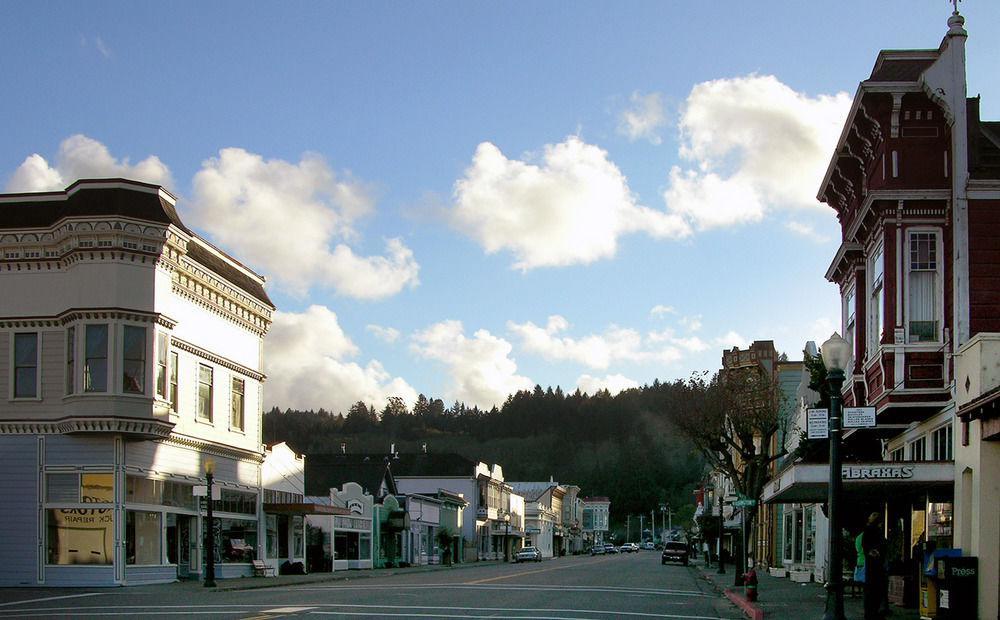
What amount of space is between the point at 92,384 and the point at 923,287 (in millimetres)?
22611

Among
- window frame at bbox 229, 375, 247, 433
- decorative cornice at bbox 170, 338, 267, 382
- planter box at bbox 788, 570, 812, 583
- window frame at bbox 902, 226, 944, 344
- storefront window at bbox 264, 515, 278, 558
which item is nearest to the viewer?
window frame at bbox 902, 226, 944, 344

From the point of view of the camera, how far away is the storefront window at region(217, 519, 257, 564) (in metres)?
41.6

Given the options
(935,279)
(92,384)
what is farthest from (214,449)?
(935,279)

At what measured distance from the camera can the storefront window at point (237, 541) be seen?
41581 mm

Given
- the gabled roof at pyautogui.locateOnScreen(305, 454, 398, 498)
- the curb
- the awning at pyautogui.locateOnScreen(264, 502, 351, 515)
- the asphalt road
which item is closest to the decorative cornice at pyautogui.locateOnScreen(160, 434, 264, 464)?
the awning at pyautogui.locateOnScreen(264, 502, 351, 515)

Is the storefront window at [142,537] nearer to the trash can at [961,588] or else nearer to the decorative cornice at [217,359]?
the decorative cornice at [217,359]

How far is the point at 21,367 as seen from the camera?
35.1 m

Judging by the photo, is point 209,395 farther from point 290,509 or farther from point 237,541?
point 290,509

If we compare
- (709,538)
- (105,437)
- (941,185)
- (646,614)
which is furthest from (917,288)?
(709,538)

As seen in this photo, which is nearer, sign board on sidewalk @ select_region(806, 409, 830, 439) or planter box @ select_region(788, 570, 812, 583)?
sign board on sidewalk @ select_region(806, 409, 830, 439)

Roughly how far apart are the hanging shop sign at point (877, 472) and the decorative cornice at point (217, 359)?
22196 mm

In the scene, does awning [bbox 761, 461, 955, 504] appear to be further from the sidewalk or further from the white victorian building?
the white victorian building

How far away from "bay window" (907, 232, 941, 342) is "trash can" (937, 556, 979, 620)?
237 inches

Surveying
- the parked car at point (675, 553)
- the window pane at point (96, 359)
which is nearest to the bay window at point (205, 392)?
the window pane at point (96, 359)
